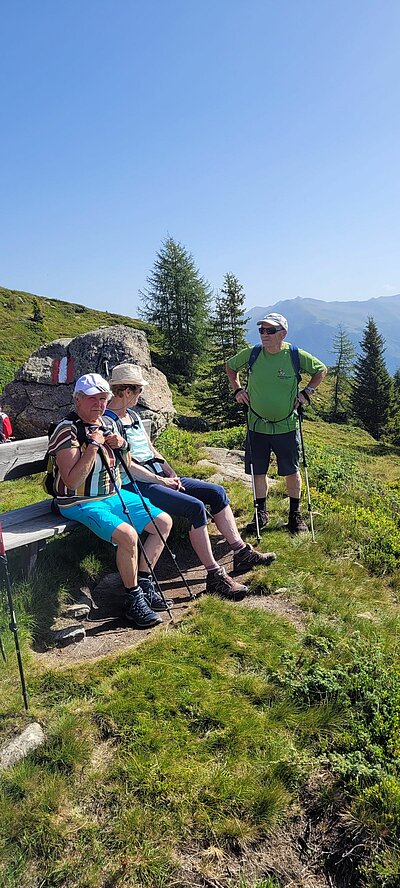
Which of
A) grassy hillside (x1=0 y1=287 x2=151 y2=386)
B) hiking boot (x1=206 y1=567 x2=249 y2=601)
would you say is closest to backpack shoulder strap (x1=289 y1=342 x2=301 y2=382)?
hiking boot (x1=206 y1=567 x2=249 y2=601)

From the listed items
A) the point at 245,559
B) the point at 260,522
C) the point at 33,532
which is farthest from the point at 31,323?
the point at 245,559

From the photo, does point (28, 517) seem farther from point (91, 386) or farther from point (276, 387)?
point (276, 387)

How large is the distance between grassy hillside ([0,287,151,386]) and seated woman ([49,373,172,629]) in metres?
26.5

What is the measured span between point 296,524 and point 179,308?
168ft

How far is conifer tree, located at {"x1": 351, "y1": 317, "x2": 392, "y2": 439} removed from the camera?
56.3 metres

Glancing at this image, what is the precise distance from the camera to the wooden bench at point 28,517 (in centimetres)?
534

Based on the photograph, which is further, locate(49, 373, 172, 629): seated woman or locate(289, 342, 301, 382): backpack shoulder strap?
locate(289, 342, 301, 382): backpack shoulder strap

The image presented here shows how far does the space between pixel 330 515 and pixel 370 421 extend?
5238cm

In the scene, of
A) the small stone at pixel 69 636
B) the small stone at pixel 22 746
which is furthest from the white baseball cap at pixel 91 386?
the small stone at pixel 22 746

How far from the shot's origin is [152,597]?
557 cm

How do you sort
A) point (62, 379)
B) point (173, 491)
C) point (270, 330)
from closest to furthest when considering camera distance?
point (173, 491) < point (270, 330) < point (62, 379)

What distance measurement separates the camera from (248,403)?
7387 mm

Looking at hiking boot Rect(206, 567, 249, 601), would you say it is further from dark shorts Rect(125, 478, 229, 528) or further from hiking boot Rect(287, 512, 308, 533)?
hiking boot Rect(287, 512, 308, 533)

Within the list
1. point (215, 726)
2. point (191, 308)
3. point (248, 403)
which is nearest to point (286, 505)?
point (248, 403)
